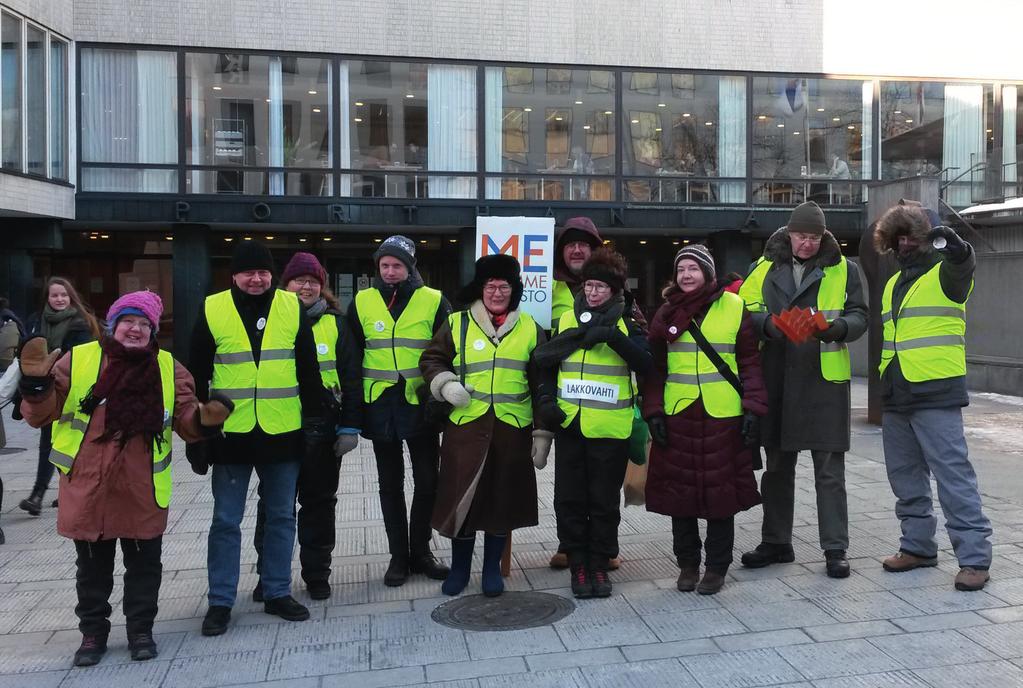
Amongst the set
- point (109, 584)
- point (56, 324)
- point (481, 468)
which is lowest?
point (109, 584)

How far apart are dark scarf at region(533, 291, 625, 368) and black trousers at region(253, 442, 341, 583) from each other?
1.29 metres

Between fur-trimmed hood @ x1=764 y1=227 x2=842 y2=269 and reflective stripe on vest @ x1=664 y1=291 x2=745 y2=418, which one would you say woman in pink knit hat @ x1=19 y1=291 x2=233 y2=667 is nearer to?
reflective stripe on vest @ x1=664 y1=291 x2=745 y2=418

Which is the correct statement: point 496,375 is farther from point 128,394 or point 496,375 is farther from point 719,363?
point 128,394

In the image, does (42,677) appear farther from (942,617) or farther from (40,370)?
(942,617)

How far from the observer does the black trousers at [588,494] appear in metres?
5.09

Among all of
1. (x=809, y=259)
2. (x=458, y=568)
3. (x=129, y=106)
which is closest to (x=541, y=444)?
(x=458, y=568)

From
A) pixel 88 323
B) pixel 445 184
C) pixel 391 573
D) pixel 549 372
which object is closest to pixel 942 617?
pixel 549 372

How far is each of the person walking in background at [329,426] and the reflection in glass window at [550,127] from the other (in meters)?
13.0

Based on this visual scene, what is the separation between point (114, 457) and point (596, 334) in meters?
2.45

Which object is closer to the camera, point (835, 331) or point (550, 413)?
point (550, 413)

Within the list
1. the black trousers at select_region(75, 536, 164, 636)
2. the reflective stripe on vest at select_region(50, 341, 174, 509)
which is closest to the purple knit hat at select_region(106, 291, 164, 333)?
the reflective stripe on vest at select_region(50, 341, 174, 509)

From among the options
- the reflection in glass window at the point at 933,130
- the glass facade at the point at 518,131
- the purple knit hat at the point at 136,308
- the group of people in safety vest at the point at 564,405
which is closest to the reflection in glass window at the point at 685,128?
the glass facade at the point at 518,131

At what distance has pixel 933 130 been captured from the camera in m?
19.6

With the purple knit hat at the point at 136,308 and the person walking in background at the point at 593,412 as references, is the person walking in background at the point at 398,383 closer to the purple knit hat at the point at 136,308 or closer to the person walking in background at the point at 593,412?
the person walking in background at the point at 593,412
